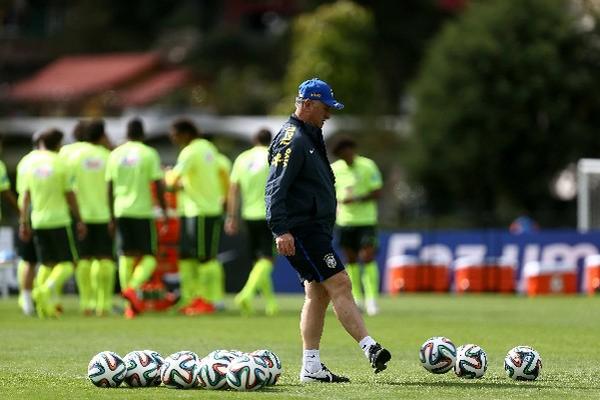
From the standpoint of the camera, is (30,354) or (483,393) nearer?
(483,393)

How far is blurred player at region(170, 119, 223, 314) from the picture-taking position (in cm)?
2361

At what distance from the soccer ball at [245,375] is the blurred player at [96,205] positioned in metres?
10.7

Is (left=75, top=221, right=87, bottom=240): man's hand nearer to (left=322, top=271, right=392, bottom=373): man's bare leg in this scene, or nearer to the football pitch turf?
the football pitch turf

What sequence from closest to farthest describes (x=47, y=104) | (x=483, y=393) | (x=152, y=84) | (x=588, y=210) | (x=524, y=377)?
1. (x=483, y=393)
2. (x=524, y=377)
3. (x=588, y=210)
4. (x=47, y=104)
5. (x=152, y=84)

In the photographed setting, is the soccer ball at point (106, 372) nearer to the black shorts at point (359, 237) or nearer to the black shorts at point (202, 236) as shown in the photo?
the black shorts at point (202, 236)

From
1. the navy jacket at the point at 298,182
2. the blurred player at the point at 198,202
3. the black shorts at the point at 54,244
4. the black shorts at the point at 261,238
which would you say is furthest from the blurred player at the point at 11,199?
the navy jacket at the point at 298,182

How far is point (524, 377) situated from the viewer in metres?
14.2

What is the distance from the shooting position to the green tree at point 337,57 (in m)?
61.4

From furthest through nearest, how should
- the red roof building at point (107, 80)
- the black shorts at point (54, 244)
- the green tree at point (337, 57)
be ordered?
the red roof building at point (107, 80) → the green tree at point (337, 57) → the black shorts at point (54, 244)

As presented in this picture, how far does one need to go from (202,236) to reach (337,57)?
38.1 meters

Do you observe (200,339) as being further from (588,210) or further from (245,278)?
(588,210)

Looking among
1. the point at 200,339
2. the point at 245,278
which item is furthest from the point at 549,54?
the point at 200,339

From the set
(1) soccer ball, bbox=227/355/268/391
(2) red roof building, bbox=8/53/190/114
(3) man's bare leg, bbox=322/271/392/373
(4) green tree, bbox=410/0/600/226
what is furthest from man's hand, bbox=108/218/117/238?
(2) red roof building, bbox=8/53/190/114

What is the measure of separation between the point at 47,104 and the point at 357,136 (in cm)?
2447
